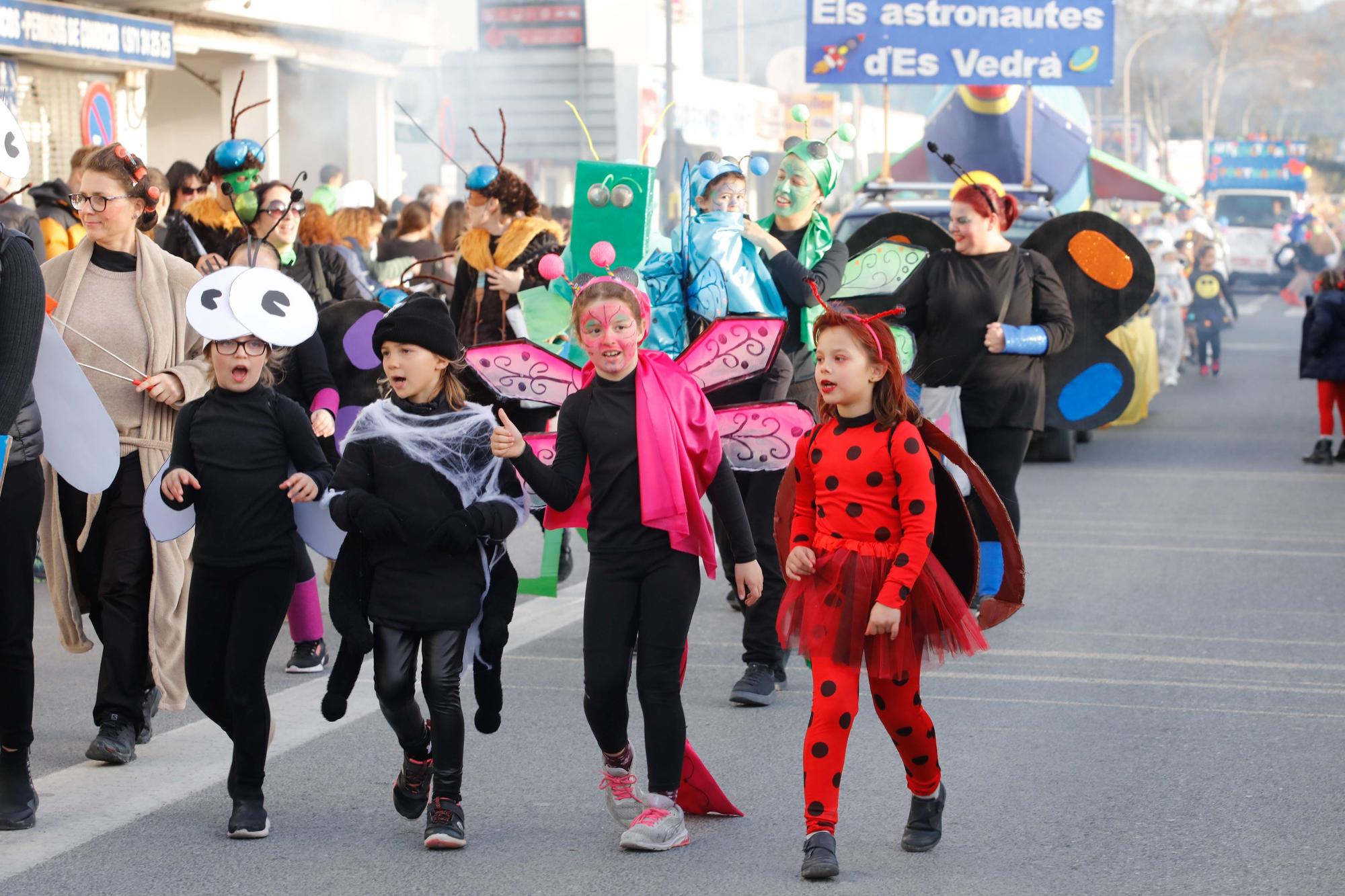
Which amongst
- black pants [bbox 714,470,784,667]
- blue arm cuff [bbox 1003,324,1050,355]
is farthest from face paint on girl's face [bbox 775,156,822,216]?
blue arm cuff [bbox 1003,324,1050,355]

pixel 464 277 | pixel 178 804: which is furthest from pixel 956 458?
pixel 464 277

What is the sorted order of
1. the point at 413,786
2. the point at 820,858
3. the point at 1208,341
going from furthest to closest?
1. the point at 1208,341
2. the point at 413,786
3. the point at 820,858

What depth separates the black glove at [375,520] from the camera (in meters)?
4.51

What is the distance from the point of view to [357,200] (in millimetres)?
13406

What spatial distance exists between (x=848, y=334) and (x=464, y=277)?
346cm

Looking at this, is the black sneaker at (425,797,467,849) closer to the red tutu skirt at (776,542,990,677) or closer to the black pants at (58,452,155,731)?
the red tutu skirt at (776,542,990,677)

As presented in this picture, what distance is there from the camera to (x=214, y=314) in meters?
4.80

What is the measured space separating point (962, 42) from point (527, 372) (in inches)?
442

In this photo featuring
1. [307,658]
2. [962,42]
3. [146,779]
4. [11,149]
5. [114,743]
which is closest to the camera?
[11,149]

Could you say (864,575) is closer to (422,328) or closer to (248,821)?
(422,328)

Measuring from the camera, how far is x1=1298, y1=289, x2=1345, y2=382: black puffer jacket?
13.1m

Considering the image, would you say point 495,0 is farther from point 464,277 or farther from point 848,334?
Answer: point 848,334

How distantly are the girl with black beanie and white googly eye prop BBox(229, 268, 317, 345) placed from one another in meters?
0.28

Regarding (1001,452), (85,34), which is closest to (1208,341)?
(85,34)
